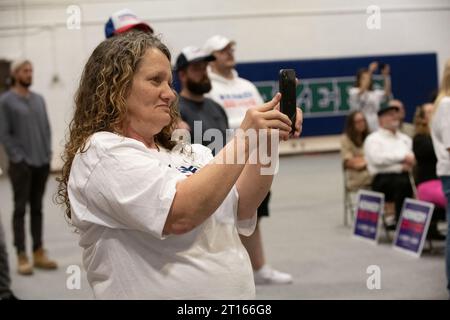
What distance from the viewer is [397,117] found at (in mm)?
5844

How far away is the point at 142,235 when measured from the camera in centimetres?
148

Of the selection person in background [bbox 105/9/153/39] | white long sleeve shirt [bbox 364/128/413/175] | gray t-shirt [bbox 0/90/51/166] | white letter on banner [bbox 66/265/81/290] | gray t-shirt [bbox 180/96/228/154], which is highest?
person in background [bbox 105/9/153/39]

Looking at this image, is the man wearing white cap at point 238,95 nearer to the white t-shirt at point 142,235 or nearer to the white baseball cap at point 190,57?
the white baseball cap at point 190,57

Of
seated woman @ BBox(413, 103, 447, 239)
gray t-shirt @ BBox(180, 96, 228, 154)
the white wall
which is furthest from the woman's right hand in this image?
the white wall

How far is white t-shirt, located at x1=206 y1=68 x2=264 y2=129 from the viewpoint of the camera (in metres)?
4.39

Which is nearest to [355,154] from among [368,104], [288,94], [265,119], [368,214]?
[368,214]

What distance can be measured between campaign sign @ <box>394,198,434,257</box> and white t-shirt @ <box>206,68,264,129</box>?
5.22 ft

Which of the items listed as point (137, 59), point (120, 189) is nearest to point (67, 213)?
point (120, 189)

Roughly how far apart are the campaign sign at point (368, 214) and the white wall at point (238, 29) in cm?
582

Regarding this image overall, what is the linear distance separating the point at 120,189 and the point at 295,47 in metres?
10.7

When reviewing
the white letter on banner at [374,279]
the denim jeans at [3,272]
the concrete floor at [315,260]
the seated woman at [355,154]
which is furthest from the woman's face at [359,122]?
the denim jeans at [3,272]

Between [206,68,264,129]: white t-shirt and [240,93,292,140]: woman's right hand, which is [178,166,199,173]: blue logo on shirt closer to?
[240,93,292,140]: woman's right hand

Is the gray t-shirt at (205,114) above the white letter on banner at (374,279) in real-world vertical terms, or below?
above

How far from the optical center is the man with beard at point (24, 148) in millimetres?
5094
